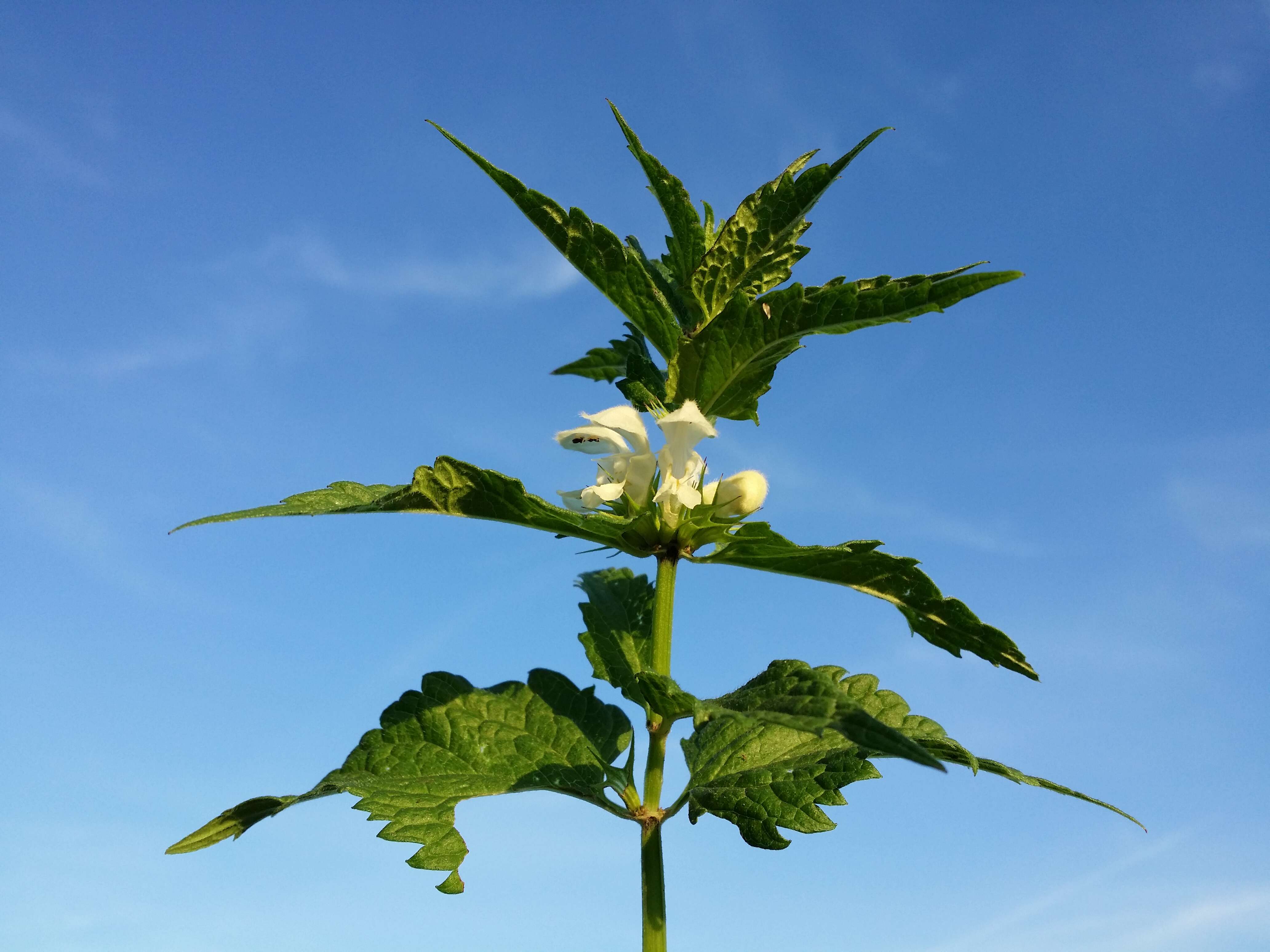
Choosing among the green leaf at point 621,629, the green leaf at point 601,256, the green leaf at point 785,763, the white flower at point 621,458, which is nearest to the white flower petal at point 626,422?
the white flower at point 621,458

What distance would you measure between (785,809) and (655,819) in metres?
0.37

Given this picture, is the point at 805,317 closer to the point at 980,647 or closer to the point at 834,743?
the point at 980,647

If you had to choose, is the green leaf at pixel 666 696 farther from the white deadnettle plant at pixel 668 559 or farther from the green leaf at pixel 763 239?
the green leaf at pixel 763 239

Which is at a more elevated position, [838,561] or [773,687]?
[838,561]

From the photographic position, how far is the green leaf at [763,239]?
225 cm

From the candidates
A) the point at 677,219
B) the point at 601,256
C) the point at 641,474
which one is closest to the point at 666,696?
the point at 641,474

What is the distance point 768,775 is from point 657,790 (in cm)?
28

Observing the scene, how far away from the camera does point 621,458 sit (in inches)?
94.2

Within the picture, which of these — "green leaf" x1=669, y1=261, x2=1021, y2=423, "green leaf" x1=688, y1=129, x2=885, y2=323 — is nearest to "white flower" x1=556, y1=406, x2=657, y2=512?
"green leaf" x1=669, y1=261, x2=1021, y2=423

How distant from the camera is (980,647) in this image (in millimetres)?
2148

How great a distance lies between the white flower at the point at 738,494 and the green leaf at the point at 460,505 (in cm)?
19

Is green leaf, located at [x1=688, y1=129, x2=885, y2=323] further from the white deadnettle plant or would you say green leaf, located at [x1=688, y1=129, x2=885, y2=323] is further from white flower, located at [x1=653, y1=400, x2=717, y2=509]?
white flower, located at [x1=653, y1=400, x2=717, y2=509]

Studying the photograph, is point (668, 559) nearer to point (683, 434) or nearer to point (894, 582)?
point (683, 434)

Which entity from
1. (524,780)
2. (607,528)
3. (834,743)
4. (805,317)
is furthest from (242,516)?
(834,743)
